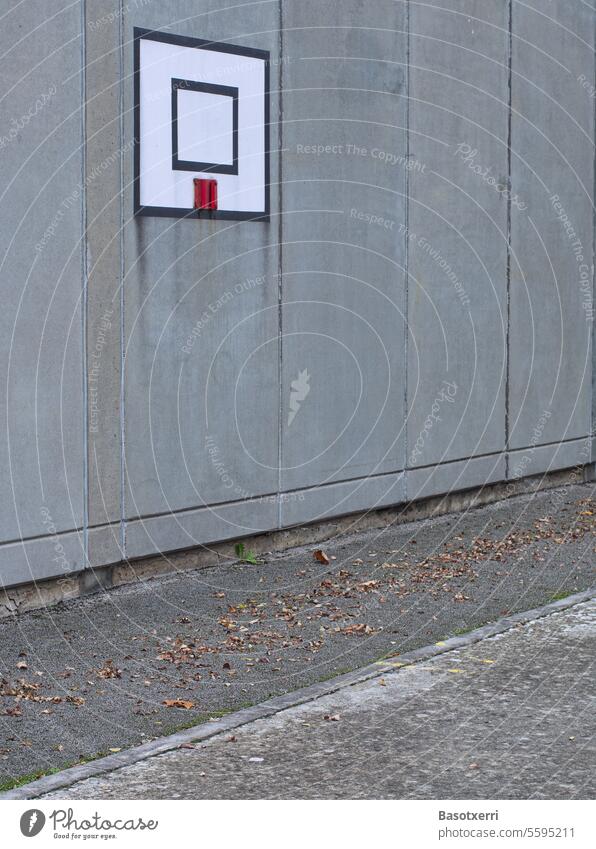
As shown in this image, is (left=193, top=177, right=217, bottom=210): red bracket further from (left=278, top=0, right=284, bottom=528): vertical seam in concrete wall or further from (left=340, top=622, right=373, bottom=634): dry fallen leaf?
(left=340, top=622, right=373, bottom=634): dry fallen leaf

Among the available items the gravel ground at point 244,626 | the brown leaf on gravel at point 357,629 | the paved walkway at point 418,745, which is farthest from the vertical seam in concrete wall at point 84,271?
the paved walkway at point 418,745

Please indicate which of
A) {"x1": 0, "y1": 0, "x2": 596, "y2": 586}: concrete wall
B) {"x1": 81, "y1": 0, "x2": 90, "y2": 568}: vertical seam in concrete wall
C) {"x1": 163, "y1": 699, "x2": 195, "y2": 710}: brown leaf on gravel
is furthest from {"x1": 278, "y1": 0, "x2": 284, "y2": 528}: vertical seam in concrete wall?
{"x1": 163, "y1": 699, "x2": 195, "y2": 710}: brown leaf on gravel

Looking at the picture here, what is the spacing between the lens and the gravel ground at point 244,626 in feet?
17.7

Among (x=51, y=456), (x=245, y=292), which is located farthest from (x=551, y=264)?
(x=51, y=456)

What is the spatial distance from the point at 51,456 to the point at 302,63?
121 inches

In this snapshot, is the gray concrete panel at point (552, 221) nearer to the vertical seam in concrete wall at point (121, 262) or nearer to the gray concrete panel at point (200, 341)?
the gray concrete panel at point (200, 341)

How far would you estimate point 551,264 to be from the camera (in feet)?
37.3

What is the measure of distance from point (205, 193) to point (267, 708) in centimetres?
344

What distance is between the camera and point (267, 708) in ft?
17.7

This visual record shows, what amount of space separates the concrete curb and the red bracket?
9.29ft

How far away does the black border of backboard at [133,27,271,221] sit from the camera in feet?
24.2

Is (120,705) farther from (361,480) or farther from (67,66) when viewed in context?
(361,480)

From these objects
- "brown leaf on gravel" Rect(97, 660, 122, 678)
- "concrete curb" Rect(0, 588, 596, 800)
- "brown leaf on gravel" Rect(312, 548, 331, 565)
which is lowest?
"brown leaf on gravel" Rect(312, 548, 331, 565)

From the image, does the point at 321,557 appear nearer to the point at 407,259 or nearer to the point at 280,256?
the point at 280,256
